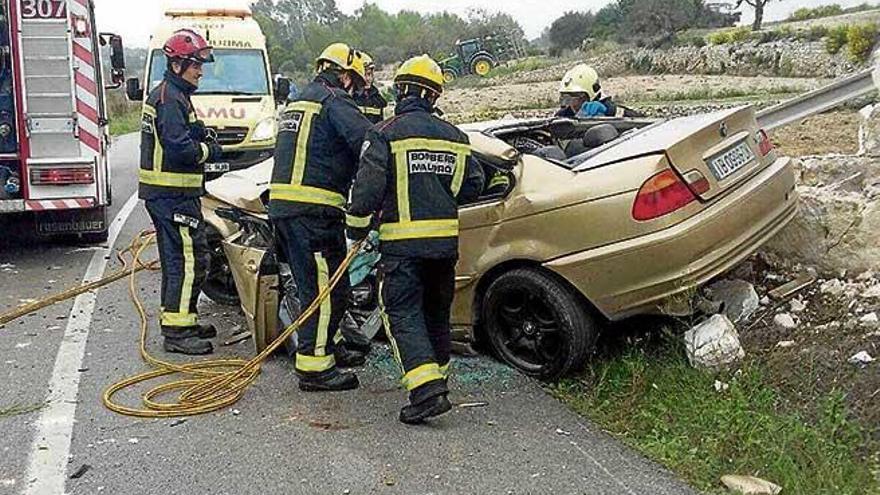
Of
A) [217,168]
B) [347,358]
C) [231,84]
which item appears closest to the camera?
[347,358]

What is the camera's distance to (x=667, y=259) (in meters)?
A: 4.93

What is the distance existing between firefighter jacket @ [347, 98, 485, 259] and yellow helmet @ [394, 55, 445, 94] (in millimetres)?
84

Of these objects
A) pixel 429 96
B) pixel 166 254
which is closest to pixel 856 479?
pixel 429 96

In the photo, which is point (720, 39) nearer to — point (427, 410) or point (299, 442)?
point (427, 410)

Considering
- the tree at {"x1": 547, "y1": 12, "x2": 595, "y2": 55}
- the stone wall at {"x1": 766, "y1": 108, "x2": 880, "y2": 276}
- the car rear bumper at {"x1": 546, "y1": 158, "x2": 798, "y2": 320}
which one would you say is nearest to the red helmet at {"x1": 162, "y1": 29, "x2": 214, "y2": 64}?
the car rear bumper at {"x1": 546, "y1": 158, "x2": 798, "y2": 320}

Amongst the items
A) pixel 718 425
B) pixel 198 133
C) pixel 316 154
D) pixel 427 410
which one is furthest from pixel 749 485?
pixel 198 133

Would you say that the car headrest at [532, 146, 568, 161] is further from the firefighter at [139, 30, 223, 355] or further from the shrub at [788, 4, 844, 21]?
A: the shrub at [788, 4, 844, 21]

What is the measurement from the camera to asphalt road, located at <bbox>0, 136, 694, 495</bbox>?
4160 mm

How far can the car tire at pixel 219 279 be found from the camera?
709 centimetres

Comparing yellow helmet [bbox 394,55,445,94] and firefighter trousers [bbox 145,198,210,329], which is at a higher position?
yellow helmet [bbox 394,55,445,94]

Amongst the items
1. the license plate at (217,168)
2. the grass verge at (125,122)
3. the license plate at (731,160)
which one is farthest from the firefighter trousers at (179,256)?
the grass verge at (125,122)

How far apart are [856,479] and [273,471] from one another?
7.70ft

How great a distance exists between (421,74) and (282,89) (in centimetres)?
842

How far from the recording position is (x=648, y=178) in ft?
16.3
